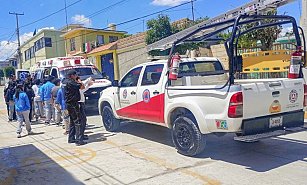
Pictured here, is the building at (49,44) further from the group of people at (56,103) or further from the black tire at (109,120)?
the black tire at (109,120)

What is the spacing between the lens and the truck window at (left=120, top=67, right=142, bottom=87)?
7.41m

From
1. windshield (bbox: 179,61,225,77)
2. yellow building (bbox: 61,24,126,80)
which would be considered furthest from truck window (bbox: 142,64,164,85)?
yellow building (bbox: 61,24,126,80)

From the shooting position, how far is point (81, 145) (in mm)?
7355

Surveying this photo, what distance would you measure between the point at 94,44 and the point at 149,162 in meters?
28.3

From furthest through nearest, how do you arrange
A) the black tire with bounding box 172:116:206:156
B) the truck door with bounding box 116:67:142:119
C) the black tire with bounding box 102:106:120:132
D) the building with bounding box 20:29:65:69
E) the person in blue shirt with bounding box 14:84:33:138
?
the building with bounding box 20:29:65:69 < the person in blue shirt with bounding box 14:84:33:138 < the black tire with bounding box 102:106:120:132 < the truck door with bounding box 116:67:142:119 < the black tire with bounding box 172:116:206:156

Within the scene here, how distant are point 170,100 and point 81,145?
2.69 metres

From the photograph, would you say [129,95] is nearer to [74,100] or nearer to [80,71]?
[74,100]

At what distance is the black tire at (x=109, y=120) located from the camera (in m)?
8.50

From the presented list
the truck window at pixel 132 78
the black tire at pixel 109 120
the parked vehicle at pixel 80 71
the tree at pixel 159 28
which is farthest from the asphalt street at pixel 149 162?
the tree at pixel 159 28

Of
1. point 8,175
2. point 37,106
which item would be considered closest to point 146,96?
point 8,175

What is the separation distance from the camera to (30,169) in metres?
5.73

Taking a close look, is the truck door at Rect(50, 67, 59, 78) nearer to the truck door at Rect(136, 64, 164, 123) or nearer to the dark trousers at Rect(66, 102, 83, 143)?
the dark trousers at Rect(66, 102, 83, 143)

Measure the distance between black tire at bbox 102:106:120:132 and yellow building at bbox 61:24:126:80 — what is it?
17.4m

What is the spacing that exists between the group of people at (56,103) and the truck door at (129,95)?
958 millimetres
